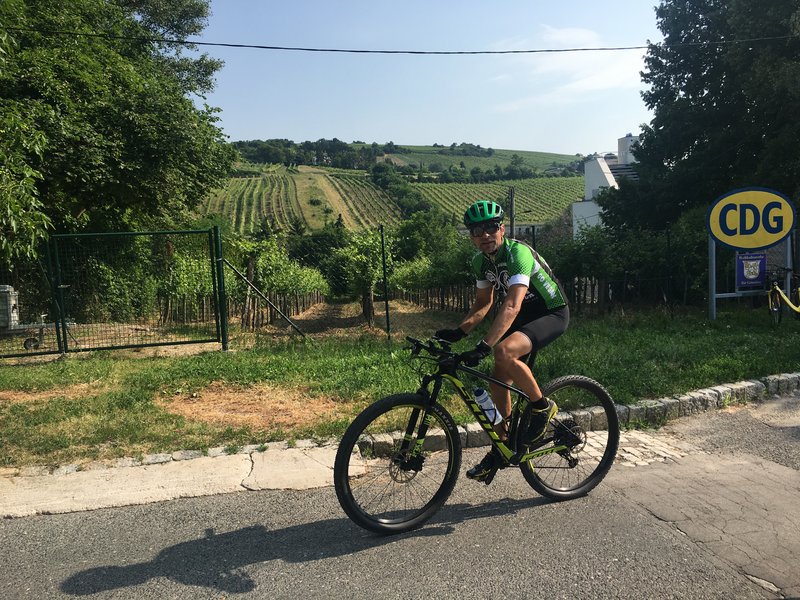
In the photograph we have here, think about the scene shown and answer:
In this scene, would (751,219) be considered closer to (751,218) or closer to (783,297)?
(751,218)

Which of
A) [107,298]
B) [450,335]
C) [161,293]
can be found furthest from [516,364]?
[161,293]

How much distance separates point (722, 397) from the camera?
588cm

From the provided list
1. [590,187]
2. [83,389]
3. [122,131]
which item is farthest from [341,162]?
[83,389]

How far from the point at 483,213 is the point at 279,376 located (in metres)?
4.33

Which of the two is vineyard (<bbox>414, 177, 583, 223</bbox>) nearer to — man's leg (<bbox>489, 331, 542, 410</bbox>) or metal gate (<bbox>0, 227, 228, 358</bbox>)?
metal gate (<bbox>0, 227, 228, 358</bbox>)

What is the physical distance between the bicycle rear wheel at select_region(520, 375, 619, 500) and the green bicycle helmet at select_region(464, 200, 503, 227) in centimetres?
122

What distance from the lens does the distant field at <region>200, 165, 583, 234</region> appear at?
80.4 meters

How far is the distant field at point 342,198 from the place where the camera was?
264 ft

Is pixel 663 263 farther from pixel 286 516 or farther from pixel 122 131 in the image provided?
pixel 122 131

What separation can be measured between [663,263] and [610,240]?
5.18 feet

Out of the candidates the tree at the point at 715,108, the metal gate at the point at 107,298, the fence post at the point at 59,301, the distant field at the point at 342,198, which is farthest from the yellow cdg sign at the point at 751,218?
the distant field at the point at 342,198

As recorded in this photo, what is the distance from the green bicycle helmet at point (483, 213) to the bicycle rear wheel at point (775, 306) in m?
8.35

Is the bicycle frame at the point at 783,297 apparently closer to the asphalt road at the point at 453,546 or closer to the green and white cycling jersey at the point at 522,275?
the asphalt road at the point at 453,546

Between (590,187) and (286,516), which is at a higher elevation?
(590,187)
